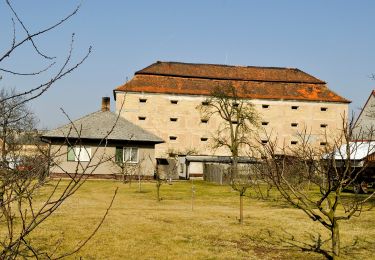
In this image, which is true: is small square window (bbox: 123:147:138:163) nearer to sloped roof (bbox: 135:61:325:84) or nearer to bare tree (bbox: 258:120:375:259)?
bare tree (bbox: 258:120:375:259)

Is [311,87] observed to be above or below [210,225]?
above

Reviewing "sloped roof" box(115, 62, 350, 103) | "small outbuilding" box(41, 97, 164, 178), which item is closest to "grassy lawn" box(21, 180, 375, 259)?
"small outbuilding" box(41, 97, 164, 178)

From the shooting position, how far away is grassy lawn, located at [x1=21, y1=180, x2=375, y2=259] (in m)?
10.6

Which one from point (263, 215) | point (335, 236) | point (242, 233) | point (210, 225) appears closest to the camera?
point (335, 236)

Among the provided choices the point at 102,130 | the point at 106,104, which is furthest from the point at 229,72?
the point at 102,130

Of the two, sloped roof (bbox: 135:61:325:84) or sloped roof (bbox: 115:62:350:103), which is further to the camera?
sloped roof (bbox: 135:61:325:84)

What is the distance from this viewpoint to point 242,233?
1305cm

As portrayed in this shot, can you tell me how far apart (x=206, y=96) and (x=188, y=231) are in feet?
121

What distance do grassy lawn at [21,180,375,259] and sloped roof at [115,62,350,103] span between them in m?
30.2

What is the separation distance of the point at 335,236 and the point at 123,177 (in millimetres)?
24061

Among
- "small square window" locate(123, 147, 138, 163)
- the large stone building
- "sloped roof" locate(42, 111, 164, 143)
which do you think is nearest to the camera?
"sloped roof" locate(42, 111, 164, 143)

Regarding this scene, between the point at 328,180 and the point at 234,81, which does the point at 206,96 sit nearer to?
the point at 234,81

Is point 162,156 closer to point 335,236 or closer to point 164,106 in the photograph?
point 164,106

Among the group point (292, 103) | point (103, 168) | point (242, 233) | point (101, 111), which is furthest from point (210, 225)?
point (292, 103)
